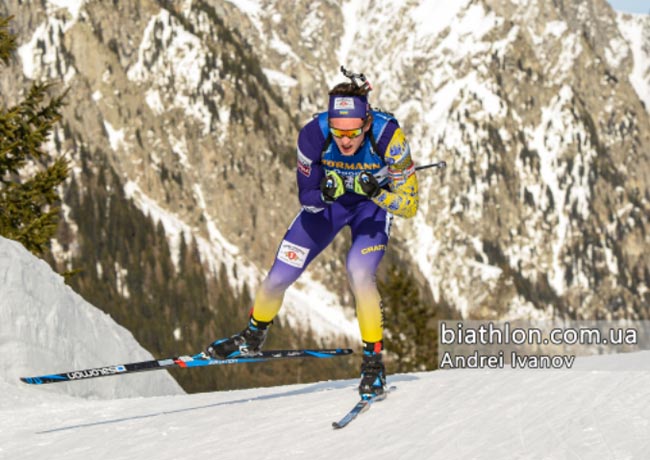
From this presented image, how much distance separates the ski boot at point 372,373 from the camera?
27.3 ft

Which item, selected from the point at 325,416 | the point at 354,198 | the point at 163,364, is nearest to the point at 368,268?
the point at 354,198

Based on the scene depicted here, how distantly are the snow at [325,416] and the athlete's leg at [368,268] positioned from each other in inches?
29.6

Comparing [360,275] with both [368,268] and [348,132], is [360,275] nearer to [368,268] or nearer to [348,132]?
[368,268]

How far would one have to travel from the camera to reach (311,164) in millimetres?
8906

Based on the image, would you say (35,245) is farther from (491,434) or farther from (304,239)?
(491,434)

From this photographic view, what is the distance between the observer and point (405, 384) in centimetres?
943

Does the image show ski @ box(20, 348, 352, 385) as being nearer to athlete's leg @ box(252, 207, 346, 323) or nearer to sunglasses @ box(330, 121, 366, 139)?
athlete's leg @ box(252, 207, 346, 323)

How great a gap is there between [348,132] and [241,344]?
264cm

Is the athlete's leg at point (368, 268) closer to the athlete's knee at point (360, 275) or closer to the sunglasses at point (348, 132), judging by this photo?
the athlete's knee at point (360, 275)

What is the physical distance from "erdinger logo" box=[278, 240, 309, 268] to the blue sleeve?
46 cm

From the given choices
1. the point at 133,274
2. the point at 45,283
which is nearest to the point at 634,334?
the point at 45,283

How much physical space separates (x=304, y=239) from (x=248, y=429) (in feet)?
7.93

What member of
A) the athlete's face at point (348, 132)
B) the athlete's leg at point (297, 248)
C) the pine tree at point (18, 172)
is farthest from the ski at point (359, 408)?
the pine tree at point (18, 172)

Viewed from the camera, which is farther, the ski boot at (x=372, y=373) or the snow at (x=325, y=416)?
the ski boot at (x=372, y=373)
